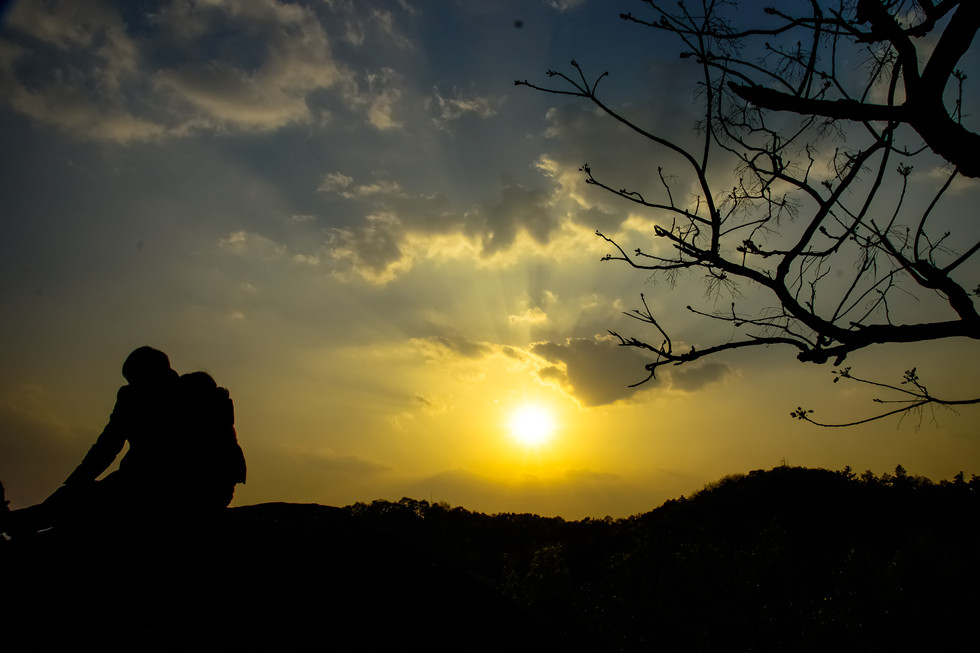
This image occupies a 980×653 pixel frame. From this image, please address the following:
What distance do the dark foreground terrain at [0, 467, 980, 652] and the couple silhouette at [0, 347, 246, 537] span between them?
289mm

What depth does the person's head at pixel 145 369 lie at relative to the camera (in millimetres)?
5133

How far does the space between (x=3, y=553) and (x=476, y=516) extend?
6309 cm

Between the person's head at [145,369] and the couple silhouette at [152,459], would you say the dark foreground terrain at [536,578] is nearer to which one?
the couple silhouette at [152,459]

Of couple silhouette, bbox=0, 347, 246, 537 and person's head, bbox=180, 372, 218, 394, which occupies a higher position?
person's head, bbox=180, 372, 218, 394

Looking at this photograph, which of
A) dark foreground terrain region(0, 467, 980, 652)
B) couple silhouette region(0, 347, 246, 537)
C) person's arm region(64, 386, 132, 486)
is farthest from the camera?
person's arm region(64, 386, 132, 486)

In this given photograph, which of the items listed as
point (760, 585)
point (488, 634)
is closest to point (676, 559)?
point (760, 585)

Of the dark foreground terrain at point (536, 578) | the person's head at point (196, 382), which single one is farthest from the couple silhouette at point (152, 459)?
the dark foreground terrain at point (536, 578)

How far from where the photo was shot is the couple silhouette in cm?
484

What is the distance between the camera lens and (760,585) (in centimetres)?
2922

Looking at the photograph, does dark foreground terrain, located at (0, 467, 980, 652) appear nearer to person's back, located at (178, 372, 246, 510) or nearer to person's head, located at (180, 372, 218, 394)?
person's back, located at (178, 372, 246, 510)

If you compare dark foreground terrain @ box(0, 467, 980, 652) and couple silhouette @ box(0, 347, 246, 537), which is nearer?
dark foreground terrain @ box(0, 467, 980, 652)

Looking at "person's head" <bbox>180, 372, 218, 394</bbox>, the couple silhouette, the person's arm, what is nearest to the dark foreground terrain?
the couple silhouette

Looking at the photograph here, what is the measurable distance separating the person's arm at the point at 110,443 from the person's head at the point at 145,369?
0.42ft

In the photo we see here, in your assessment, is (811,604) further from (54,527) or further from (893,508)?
(54,527)
